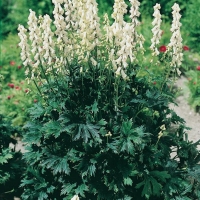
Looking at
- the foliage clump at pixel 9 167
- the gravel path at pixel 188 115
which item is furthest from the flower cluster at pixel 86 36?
the gravel path at pixel 188 115

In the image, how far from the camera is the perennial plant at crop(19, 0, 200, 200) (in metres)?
3.96

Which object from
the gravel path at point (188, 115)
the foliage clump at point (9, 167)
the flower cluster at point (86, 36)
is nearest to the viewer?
the flower cluster at point (86, 36)

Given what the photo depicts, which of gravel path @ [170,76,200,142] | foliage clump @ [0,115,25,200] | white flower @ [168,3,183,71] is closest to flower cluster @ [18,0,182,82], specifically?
white flower @ [168,3,183,71]

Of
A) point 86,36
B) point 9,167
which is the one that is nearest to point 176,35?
point 86,36

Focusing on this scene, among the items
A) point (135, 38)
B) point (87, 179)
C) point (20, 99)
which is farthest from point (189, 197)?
point (20, 99)

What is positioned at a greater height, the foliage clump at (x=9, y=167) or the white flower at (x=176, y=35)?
the white flower at (x=176, y=35)

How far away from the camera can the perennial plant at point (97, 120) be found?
3965 mm

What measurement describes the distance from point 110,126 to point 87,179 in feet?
2.02

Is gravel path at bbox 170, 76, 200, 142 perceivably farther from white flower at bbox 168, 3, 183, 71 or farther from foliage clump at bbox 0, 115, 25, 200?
foliage clump at bbox 0, 115, 25, 200

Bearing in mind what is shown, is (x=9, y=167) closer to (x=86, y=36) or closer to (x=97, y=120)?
(x=97, y=120)

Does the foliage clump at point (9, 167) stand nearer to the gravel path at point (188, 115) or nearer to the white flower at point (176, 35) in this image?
the white flower at point (176, 35)

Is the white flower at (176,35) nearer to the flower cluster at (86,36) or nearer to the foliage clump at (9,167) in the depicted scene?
the flower cluster at (86,36)

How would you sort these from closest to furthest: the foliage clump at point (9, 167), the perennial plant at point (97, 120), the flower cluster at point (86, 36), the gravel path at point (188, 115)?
the flower cluster at point (86, 36) → the perennial plant at point (97, 120) → the foliage clump at point (9, 167) → the gravel path at point (188, 115)

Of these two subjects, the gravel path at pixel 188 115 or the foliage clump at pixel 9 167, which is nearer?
the foliage clump at pixel 9 167
